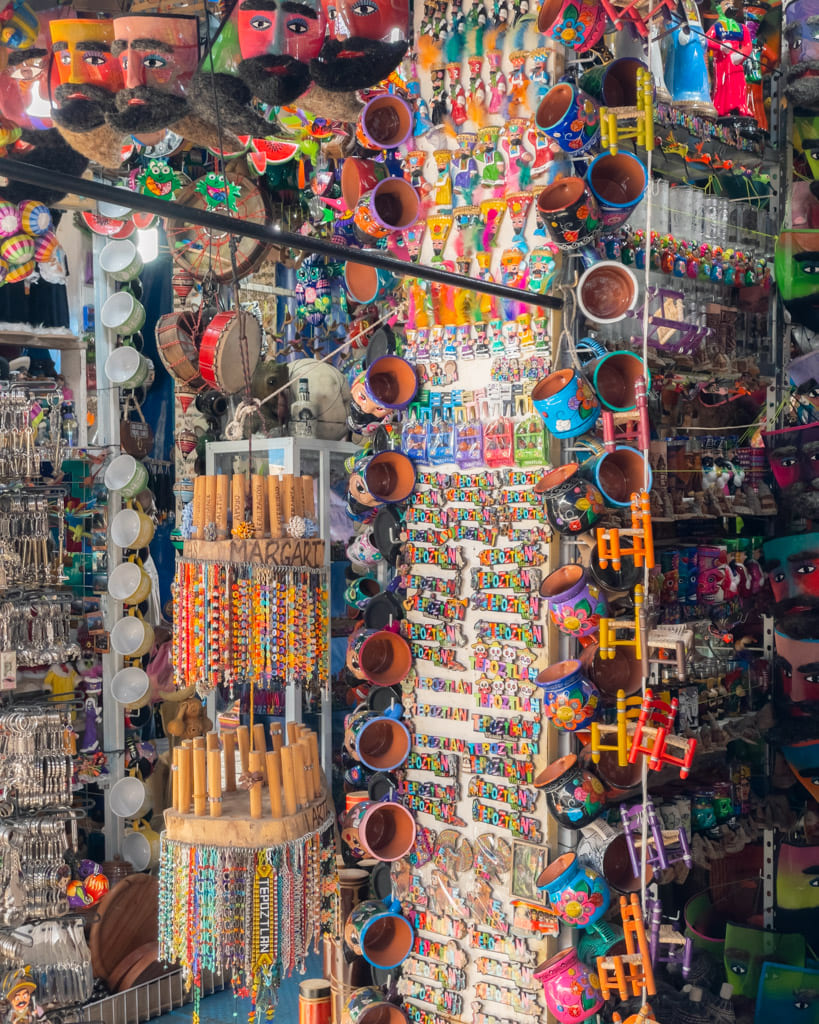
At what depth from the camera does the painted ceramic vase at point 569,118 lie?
9.30 feet

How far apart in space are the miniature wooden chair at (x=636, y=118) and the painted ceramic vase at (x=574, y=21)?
0.23ft

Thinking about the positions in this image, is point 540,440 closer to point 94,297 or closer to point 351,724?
point 351,724

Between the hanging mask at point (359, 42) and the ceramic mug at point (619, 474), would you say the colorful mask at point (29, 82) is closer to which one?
the hanging mask at point (359, 42)

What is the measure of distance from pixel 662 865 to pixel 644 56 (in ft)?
6.98

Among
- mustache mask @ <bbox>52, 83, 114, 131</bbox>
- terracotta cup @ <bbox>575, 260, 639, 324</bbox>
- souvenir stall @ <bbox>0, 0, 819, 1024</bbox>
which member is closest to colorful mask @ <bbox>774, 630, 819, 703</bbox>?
souvenir stall @ <bbox>0, 0, 819, 1024</bbox>

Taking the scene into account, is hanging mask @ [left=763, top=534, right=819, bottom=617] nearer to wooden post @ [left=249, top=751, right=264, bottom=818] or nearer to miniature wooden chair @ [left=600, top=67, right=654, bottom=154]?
miniature wooden chair @ [left=600, top=67, right=654, bottom=154]

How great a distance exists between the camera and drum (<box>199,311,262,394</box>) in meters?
3.96

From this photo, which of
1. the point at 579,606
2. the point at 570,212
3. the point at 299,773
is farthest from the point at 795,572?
the point at 299,773

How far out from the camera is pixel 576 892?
109 inches

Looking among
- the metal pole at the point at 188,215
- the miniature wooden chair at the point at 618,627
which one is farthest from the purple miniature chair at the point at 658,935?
the metal pole at the point at 188,215

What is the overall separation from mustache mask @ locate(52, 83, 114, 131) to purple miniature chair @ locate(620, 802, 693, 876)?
1.96 m

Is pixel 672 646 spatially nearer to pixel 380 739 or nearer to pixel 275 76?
pixel 380 739

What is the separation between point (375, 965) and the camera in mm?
3291

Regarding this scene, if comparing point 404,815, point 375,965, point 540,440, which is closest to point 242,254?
point 540,440
